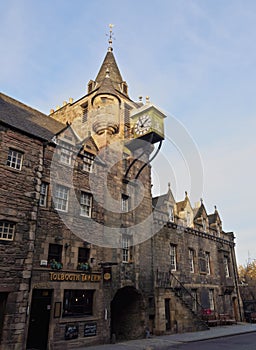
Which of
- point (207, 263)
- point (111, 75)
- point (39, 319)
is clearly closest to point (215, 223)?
point (207, 263)

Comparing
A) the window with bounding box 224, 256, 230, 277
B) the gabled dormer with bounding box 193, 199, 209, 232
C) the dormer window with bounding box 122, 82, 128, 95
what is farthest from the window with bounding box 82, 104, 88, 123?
the window with bounding box 224, 256, 230, 277

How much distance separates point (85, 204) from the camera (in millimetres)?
15891

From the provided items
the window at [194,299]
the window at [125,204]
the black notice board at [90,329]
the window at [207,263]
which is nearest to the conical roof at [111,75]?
the window at [125,204]

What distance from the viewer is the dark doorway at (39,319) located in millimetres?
12461

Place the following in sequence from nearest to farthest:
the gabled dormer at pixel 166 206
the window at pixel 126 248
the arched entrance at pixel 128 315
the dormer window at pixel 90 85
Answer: the arched entrance at pixel 128 315 → the window at pixel 126 248 → the gabled dormer at pixel 166 206 → the dormer window at pixel 90 85

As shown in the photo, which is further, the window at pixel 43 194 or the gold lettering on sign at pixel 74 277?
the window at pixel 43 194

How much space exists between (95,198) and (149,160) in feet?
18.0

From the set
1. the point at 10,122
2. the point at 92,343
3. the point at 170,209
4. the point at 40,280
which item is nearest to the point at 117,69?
the point at 170,209

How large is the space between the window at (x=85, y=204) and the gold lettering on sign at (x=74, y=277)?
10.2 ft

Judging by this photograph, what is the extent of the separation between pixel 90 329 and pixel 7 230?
6325 mm

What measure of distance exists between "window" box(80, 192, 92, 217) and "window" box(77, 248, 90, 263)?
185cm

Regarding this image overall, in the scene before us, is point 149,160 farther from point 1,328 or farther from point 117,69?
point 1,328

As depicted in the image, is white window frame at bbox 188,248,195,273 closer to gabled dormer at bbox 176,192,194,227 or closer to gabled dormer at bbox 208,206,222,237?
gabled dormer at bbox 176,192,194,227

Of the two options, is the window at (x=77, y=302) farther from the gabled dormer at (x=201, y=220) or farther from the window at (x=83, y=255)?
the gabled dormer at (x=201, y=220)
